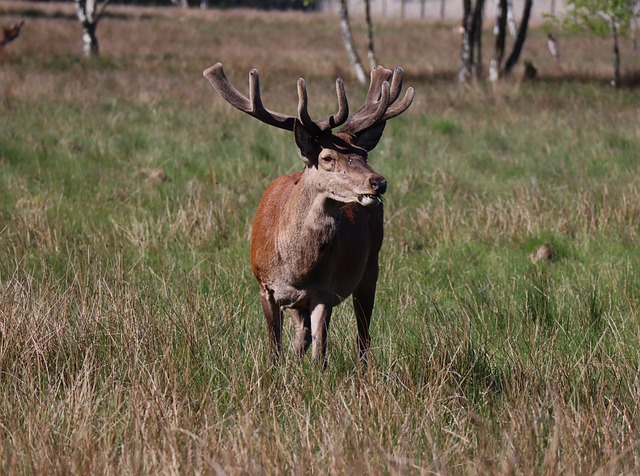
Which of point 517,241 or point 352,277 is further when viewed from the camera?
point 517,241

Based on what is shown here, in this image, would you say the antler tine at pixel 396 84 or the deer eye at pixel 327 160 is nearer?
the deer eye at pixel 327 160

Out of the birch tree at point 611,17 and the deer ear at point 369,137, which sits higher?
the deer ear at point 369,137

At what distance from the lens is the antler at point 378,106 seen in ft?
15.3

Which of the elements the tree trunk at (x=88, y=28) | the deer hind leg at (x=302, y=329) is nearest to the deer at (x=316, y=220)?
the deer hind leg at (x=302, y=329)

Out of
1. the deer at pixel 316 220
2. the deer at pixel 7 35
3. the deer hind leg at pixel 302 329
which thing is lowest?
the deer at pixel 7 35

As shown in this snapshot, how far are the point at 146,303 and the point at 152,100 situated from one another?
1084 centimetres

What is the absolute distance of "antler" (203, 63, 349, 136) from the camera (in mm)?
4434

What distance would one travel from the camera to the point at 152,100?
15.3m

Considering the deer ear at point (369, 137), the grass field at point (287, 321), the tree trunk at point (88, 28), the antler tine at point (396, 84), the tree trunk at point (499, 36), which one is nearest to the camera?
the grass field at point (287, 321)

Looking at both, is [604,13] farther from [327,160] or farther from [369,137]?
[327,160]

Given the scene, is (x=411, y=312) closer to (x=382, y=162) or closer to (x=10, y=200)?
(x=10, y=200)

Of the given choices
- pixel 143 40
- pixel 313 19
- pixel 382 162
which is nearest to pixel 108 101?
pixel 382 162

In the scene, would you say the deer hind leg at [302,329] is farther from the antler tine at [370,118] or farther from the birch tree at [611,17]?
the birch tree at [611,17]

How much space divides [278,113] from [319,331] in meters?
1.05
